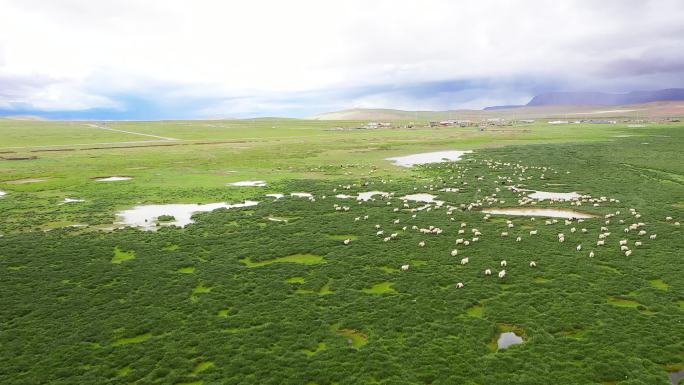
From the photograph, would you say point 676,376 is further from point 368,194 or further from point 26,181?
point 26,181

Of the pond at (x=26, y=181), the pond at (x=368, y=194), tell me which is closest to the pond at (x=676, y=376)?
the pond at (x=368, y=194)

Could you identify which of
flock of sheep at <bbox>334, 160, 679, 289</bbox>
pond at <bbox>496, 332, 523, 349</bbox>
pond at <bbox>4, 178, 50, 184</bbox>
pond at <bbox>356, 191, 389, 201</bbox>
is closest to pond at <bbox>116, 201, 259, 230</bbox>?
pond at <bbox>356, 191, 389, 201</bbox>

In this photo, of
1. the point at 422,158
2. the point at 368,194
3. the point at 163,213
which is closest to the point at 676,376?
the point at 368,194

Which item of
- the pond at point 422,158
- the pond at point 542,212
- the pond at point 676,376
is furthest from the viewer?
the pond at point 422,158

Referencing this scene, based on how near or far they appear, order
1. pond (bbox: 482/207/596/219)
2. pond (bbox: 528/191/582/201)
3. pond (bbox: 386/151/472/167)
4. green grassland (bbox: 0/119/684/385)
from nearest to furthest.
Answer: green grassland (bbox: 0/119/684/385) < pond (bbox: 482/207/596/219) < pond (bbox: 528/191/582/201) < pond (bbox: 386/151/472/167)

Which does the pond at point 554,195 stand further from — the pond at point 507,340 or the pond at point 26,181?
the pond at point 26,181

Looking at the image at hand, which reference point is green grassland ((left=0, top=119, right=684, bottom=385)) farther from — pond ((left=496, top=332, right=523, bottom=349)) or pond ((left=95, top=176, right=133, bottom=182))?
pond ((left=95, top=176, right=133, bottom=182))

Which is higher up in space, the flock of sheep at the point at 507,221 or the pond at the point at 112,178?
the pond at the point at 112,178
